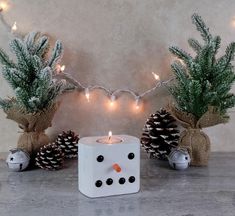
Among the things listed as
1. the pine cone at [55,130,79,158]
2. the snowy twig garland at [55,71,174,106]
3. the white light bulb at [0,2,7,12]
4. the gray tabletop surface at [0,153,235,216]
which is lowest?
the gray tabletop surface at [0,153,235,216]

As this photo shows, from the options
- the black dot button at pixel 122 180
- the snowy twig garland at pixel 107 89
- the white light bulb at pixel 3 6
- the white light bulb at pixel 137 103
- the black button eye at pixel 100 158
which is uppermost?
the white light bulb at pixel 3 6

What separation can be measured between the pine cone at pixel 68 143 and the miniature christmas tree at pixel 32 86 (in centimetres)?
5

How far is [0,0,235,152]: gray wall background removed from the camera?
3.29 feet

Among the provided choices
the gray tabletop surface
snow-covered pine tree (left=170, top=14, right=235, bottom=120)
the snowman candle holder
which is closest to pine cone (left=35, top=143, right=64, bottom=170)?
the gray tabletop surface

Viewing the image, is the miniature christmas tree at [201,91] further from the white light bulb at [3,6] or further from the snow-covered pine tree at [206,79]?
the white light bulb at [3,6]

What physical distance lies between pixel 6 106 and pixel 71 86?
0.20 m

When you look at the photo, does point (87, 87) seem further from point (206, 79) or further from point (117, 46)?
point (206, 79)

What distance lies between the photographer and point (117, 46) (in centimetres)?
102

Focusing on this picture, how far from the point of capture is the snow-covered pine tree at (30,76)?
0.86 meters

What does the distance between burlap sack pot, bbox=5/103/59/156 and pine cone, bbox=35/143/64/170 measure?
50 millimetres

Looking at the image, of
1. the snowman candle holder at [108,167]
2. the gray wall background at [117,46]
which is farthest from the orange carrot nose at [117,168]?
the gray wall background at [117,46]

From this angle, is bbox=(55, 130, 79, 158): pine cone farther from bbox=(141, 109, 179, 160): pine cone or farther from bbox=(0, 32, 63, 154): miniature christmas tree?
bbox=(141, 109, 179, 160): pine cone

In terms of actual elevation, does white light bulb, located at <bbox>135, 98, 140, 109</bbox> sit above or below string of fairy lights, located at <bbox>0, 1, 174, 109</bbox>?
below

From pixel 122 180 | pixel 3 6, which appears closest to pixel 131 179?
pixel 122 180
